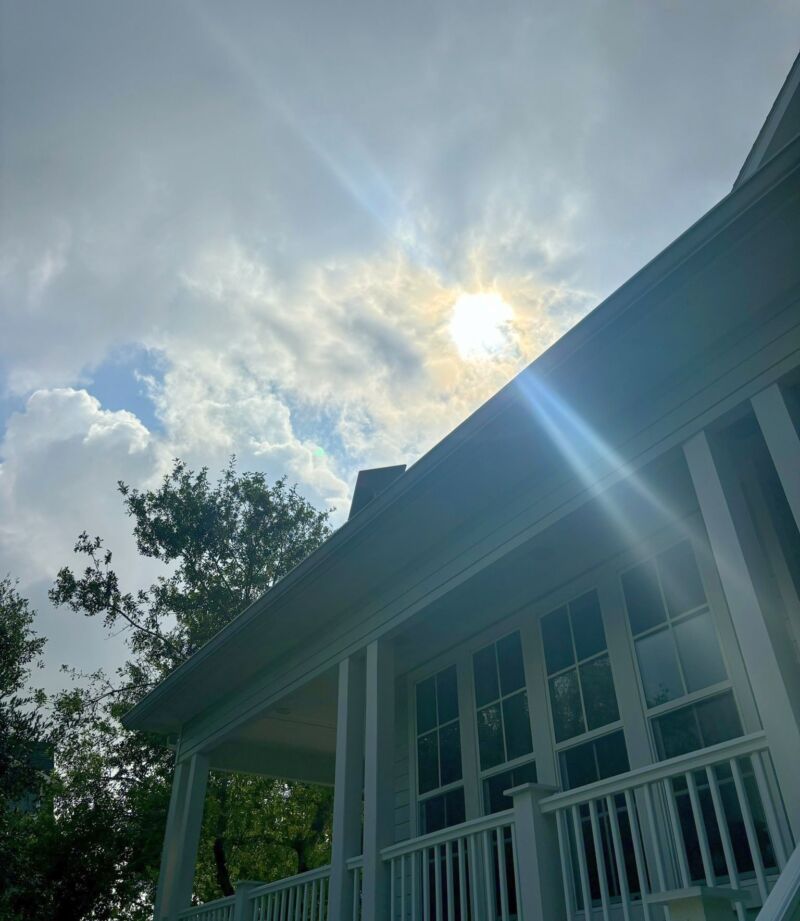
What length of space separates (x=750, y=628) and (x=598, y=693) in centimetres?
214

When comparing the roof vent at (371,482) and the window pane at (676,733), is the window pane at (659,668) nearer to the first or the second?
the window pane at (676,733)

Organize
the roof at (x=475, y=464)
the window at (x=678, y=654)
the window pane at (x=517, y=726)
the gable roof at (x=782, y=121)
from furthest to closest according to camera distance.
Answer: the window pane at (x=517, y=726) < the gable roof at (x=782, y=121) < the window at (x=678, y=654) < the roof at (x=475, y=464)

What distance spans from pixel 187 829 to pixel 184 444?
570 inches

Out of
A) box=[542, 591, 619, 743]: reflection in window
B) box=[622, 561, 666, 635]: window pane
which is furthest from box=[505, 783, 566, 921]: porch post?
box=[622, 561, 666, 635]: window pane

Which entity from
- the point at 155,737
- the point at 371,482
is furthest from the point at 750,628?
the point at 155,737

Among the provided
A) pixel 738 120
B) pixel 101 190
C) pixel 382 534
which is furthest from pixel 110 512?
pixel 738 120

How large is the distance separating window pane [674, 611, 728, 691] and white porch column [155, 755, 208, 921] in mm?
5876

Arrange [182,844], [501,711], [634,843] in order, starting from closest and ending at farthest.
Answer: [634,843] < [501,711] < [182,844]

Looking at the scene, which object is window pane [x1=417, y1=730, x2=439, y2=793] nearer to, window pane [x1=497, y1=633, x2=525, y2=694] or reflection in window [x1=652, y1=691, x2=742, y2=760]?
window pane [x1=497, y1=633, x2=525, y2=694]

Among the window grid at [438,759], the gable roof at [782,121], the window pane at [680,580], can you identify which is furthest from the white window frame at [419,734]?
the gable roof at [782,121]

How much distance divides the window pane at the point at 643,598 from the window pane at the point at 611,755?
0.74 metres

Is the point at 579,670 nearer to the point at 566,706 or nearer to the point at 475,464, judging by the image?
the point at 566,706

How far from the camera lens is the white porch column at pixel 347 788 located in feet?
17.8

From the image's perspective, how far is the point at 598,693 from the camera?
528 cm
